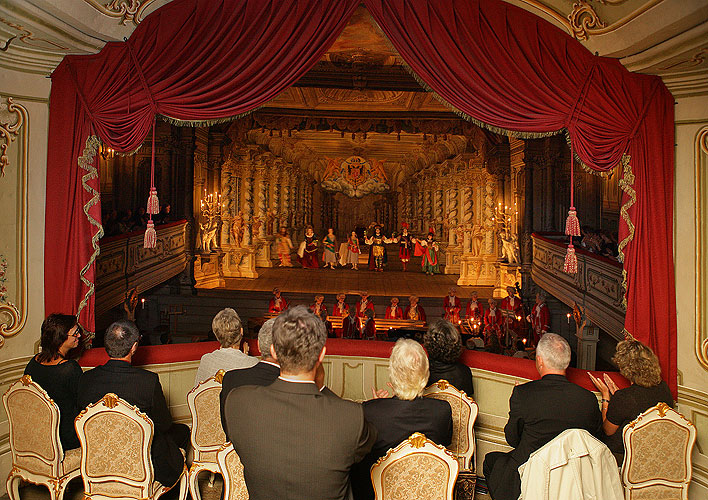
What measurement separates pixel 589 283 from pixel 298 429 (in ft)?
25.4

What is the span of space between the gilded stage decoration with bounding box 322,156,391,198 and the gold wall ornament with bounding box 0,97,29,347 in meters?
21.3

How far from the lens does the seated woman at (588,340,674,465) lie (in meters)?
3.64

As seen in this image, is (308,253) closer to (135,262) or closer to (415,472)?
(135,262)

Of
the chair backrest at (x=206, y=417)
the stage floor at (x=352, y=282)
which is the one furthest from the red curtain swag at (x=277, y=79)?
the stage floor at (x=352, y=282)

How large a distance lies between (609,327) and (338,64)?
Result: 6.19 metres

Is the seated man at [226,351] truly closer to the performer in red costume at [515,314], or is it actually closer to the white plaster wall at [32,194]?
the white plaster wall at [32,194]

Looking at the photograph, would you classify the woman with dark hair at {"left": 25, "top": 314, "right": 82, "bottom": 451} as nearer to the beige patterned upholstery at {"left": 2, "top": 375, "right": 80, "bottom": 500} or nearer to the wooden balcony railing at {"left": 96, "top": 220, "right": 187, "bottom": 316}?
the beige patterned upholstery at {"left": 2, "top": 375, "right": 80, "bottom": 500}

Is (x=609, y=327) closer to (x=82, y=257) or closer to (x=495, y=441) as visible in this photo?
(x=495, y=441)

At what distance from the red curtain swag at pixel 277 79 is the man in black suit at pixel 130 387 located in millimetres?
1549

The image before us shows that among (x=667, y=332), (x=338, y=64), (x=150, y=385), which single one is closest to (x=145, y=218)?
(x=338, y=64)

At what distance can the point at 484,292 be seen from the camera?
14039 millimetres

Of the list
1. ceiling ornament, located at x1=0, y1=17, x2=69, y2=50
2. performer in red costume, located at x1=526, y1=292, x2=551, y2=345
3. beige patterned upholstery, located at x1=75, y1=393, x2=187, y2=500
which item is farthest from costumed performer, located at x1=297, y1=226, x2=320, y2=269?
beige patterned upholstery, located at x1=75, y1=393, x2=187, y2=500

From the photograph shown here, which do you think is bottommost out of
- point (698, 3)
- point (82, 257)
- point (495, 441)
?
point (495, 441)

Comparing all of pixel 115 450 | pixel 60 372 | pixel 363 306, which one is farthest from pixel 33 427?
pixel 363 306
